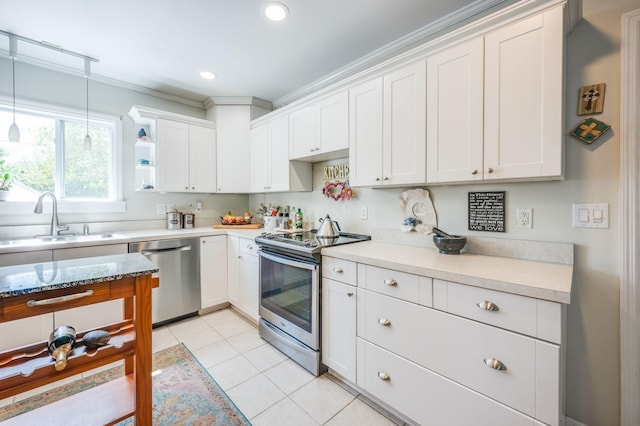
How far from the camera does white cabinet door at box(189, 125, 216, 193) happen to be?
3.28 m

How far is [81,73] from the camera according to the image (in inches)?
110

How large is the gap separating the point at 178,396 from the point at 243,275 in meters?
1.24

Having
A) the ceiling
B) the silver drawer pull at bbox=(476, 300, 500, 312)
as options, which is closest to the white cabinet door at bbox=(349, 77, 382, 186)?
the ceiling

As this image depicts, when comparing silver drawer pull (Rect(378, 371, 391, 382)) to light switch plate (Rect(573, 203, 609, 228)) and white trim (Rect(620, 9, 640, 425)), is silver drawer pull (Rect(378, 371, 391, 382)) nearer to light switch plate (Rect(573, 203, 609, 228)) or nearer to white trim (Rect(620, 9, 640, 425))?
white trim (Rect(620, 9, 640, 425))

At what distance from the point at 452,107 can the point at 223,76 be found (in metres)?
2.37

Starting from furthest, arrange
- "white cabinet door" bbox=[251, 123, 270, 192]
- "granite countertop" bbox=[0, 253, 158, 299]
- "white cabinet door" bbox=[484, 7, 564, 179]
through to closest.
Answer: "white cabinet door" bbox=[251, 123, 270, 192] → "white cabinet door" bbox=[484, 7, 564, 179] → "granite countertop" bbox=[0, 253, 158, 299]

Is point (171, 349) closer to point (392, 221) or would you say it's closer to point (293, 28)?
point (392, 221)

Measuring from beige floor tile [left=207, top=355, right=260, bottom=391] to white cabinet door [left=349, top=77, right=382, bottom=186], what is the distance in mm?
1656

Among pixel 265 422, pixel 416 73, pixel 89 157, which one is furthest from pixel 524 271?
pixel 89 157

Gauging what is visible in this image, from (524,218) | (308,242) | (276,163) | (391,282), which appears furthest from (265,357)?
(524,218)

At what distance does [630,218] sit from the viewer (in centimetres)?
134

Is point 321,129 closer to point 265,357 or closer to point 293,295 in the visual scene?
point 293,295

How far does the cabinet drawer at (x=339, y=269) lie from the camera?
178cm

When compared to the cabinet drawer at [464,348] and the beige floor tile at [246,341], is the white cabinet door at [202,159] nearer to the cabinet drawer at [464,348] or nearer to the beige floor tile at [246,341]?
the beige floor tile at [246,341]
